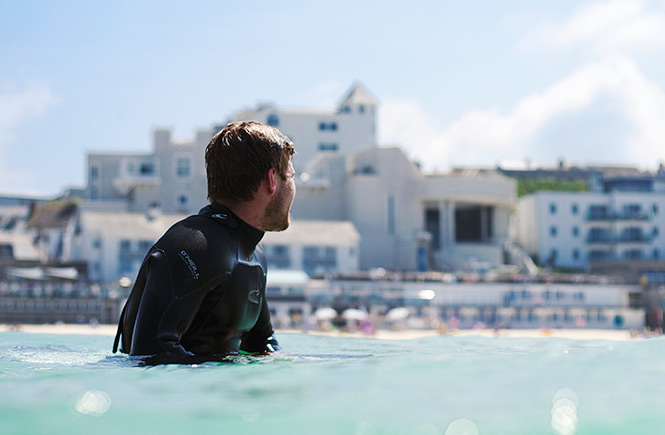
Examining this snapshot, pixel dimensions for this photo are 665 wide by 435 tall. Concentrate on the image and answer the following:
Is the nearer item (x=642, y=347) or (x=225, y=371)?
(x=225, y=371)

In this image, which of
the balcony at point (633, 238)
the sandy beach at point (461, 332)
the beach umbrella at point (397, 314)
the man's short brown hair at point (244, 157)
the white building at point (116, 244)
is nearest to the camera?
the man's short brown hair at point (244, 157)

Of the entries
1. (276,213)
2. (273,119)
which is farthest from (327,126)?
(276,213)

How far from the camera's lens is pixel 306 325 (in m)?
45.8

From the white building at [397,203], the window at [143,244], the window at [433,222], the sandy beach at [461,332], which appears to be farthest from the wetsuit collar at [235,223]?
the window at [433,222]

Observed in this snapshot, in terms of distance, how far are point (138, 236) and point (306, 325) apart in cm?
1360

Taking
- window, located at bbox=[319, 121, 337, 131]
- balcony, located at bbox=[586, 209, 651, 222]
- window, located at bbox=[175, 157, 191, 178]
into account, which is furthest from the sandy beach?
window, located at bbox=[319, 121, 337, 131]

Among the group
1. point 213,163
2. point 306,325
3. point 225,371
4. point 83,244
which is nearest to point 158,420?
point 225,371

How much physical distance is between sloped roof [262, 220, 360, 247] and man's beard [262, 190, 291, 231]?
50.3m

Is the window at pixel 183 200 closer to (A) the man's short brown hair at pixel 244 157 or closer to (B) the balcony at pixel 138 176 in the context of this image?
(B) the balcony at pixel 138 176

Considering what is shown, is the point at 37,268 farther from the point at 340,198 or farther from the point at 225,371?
the point at 225,371

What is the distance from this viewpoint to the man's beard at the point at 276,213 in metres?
4.05

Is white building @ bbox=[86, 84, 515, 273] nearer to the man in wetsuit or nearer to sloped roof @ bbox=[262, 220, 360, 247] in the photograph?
sloped roof @ bbox=[262, 220, 360, 247]

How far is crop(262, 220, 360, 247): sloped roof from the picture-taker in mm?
55250

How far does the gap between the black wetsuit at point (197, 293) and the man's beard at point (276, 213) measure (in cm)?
7
